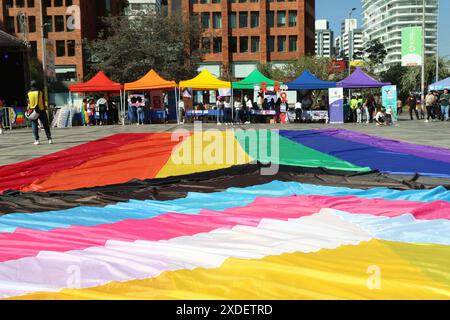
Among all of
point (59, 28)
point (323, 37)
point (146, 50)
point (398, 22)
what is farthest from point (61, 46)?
point (323, 37)

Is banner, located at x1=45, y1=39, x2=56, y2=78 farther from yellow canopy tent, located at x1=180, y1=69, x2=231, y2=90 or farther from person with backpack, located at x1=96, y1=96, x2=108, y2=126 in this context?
yellow canopy tent, located at x1=180, y1=69, x2=231, y2=90

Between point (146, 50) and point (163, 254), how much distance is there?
3819 cm

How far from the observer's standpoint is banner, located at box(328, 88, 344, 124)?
2373 centimetres

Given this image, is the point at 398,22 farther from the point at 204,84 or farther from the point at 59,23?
the point at 204,84

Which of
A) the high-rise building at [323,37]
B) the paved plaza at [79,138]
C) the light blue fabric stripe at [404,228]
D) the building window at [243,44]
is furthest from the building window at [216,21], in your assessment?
the high-rise building at [323,37]

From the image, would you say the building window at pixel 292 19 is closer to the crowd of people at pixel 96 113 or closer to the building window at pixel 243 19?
the building window at pixel 243 19

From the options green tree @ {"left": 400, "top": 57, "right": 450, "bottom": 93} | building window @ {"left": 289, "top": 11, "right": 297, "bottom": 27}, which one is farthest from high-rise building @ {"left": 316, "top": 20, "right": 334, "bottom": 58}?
green tree @ {"left": 400, "top": 57, "right": 450, "bottom": 93}

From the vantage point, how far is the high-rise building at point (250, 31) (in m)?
64.2

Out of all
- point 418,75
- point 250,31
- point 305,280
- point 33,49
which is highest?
point 250,31

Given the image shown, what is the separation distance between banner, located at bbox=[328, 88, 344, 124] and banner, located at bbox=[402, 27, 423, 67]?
29.9 feet

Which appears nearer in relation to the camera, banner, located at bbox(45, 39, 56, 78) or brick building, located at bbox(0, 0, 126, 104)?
banner, located at bbox(45, 39, 56, 78)

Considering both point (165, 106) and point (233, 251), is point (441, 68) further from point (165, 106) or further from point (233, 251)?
point (233, 251)

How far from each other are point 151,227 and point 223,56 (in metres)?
61.9

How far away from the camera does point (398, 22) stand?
161625 mm
